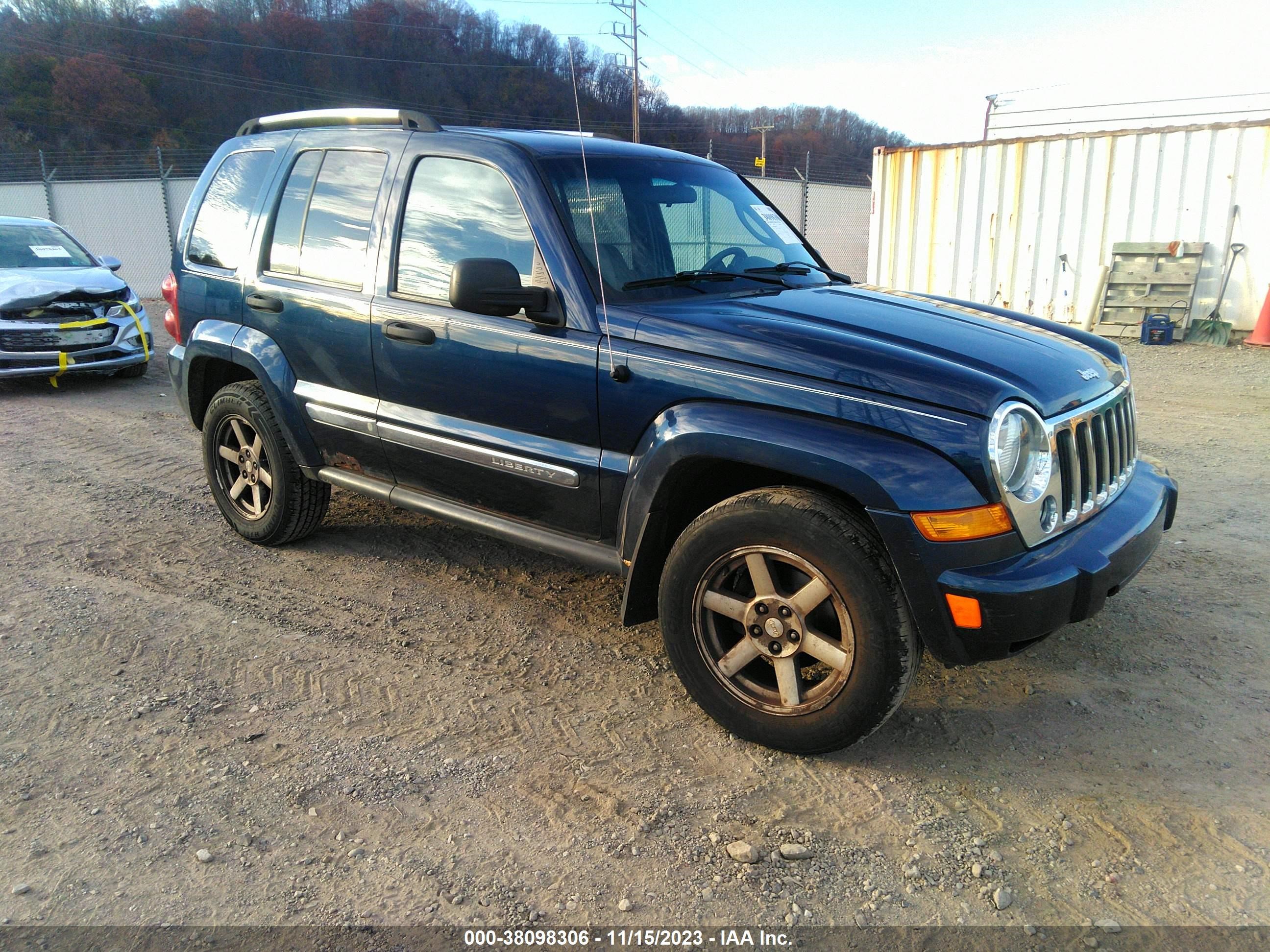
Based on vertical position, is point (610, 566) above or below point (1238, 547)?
above

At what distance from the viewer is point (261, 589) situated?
14.2ft

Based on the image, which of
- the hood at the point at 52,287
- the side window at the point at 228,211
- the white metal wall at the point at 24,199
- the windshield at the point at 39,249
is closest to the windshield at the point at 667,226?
the side window at the point at 228,211

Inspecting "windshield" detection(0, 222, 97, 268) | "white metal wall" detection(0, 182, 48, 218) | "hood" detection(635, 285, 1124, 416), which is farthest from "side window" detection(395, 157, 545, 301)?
"white metal wall" detection(0, 182, 48, 218)

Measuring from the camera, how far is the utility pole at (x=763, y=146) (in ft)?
79.0

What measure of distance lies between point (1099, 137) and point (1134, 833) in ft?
37.4

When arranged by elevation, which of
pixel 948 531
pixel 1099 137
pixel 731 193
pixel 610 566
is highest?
pixel 1099 137

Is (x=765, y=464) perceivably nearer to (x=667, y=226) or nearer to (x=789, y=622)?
(x=789, y=622)

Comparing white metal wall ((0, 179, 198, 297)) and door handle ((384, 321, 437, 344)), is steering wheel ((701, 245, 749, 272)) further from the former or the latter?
white metal wall ((0, 179, 198, 297))

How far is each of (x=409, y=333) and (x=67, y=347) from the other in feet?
23.4

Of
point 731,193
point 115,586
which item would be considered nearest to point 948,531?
point 731,193

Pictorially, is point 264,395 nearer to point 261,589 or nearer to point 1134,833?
point 261,589

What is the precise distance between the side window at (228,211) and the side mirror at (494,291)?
1.88m

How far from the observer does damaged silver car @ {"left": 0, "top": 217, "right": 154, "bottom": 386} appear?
884 cm

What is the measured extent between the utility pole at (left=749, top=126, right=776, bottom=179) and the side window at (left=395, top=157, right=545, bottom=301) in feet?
69.0
